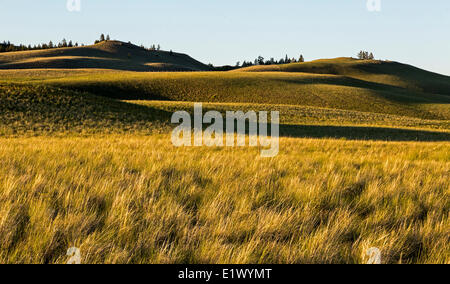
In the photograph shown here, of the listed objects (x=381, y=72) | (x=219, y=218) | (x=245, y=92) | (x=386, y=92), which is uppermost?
(x=381, y=72)

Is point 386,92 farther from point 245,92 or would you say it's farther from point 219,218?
point 219,218

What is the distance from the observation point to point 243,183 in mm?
4824

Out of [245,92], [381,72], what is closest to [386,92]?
[245,92]

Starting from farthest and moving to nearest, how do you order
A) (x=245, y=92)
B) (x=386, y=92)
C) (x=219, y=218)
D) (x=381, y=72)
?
(x=381, y=72) < (x=386, y=92) < (x=245, y=92) < (x=219, y=218)

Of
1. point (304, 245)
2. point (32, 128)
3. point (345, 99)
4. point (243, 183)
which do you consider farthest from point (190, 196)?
point (345, 99)

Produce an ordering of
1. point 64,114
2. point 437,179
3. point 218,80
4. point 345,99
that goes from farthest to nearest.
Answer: point 218,80, point 345,99, point 64,114, point 437,179

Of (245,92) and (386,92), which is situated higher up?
(245,92)

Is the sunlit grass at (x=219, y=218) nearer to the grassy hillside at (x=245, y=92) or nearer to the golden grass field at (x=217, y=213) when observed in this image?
the golden grass field at (x=217, y=213)

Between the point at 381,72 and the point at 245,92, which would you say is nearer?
the point at 245,92

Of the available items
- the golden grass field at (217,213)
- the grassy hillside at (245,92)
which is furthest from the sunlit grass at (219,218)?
the grassy hillside at (245,92)

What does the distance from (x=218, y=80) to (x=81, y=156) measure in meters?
79.9

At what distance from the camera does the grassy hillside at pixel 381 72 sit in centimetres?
13712

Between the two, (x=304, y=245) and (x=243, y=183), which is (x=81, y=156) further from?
(x=304, y=245)

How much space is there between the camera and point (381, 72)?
157 m
